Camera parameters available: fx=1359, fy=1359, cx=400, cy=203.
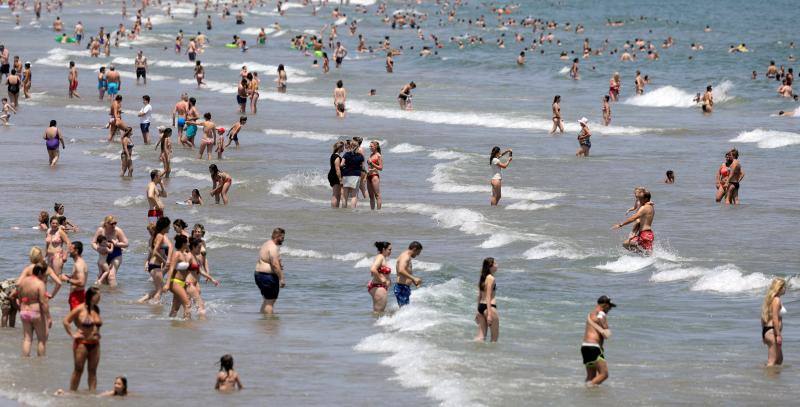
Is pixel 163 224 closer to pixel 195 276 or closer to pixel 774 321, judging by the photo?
pixel 195 276

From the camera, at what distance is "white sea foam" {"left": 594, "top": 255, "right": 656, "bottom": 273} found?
2016cm

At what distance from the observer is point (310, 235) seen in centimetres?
2291

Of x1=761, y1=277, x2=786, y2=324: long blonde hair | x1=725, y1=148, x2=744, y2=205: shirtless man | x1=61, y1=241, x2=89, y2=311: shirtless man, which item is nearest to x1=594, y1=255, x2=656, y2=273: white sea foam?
x1=725, y1=148, x2=744, y2=205: shirtless man

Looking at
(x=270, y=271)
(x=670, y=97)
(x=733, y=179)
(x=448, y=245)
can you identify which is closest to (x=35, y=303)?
(x=270, y=271)

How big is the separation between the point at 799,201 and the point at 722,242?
4.81 m

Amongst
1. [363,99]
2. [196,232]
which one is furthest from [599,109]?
[196,232]

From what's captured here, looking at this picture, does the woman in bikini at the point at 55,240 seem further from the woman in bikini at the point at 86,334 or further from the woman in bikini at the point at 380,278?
the woman in bikini at the point at 86,334

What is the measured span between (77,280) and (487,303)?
4528 millimetres

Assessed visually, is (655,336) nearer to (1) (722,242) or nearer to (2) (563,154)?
(1) (722,242)

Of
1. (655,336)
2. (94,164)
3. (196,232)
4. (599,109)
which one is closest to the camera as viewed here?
(655,336)

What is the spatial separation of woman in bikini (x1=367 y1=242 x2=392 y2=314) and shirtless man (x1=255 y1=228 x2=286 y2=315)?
110 centimetres

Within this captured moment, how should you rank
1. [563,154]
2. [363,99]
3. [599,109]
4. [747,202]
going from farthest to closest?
[363,99] → [599,109] → [563,154] → [747,202]

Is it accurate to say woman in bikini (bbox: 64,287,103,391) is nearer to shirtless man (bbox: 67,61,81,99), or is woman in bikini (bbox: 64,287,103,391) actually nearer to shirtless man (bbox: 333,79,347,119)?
shirtless man (bbox: 333,79,347,119)

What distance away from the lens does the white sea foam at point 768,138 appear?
36.2m
